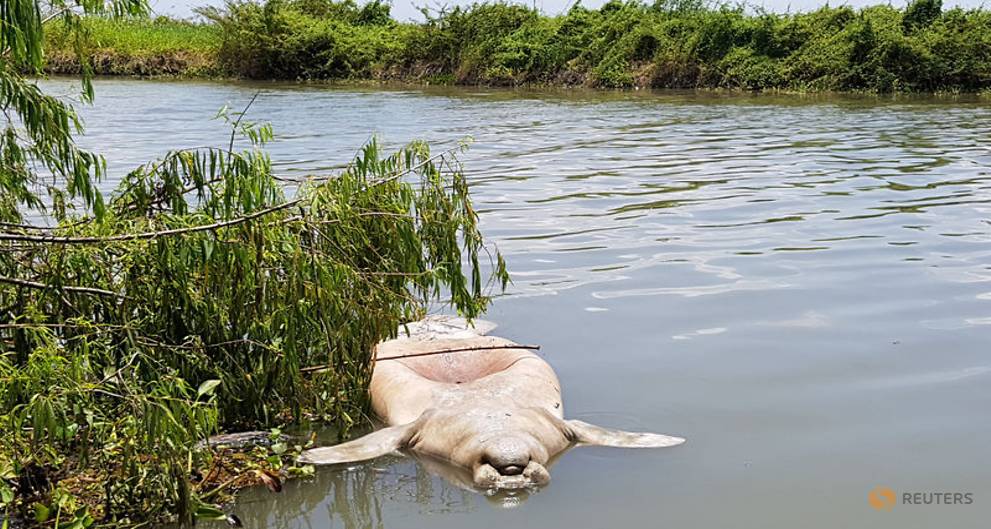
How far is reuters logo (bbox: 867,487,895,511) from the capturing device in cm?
473

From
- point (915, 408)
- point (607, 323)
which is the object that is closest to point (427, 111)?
point (607, 323)

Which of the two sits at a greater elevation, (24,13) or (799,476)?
(24,13)

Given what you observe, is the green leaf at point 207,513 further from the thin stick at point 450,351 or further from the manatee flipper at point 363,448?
the thin stick at point 450,351

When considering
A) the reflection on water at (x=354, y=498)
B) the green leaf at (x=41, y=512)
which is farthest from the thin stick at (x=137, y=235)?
the reflection on water at (x=354, y=498)

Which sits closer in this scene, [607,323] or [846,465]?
[846,465]

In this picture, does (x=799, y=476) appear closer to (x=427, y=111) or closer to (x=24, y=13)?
(x=24, y=13)

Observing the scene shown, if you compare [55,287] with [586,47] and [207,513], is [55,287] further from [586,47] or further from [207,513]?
[586,47]

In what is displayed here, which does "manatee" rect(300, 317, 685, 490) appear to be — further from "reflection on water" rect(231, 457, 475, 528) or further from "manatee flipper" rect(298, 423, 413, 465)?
"reflection on water" rect(231, 457, 475, 528)

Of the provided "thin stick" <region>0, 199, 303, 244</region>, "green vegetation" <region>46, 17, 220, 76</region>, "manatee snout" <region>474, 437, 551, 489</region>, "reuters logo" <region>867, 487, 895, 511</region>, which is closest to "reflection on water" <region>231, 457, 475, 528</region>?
"manatee snout" <region>474, 437, 551, 489</region>

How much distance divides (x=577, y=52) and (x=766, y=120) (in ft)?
53.0

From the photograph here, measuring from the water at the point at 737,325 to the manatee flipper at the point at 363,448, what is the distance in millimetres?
56

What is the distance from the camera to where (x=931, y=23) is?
31.9 meters
